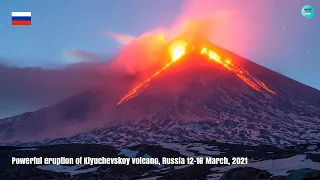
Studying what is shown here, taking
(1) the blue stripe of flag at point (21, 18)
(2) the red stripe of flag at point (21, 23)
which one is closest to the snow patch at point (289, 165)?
(2) the red stripe of flag at point (21, 23)

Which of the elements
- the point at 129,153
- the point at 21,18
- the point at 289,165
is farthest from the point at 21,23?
the point at 289,165

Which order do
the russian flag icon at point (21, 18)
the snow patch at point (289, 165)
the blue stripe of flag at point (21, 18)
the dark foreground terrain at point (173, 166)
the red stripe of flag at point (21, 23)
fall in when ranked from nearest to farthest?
the dark foreground terrain at point (173, 166), the snow patch at point (289, 165), the red stripe of flag at point (21, 23), the russian flag icon at point (21, 18), the blue stripe of flag at point (21, 18)

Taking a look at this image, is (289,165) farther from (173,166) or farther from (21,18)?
(21,18)

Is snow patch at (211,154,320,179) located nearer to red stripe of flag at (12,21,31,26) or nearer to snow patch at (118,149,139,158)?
snow patch at (118,149,139,158)

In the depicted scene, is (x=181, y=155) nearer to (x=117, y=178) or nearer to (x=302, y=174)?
(x=117, y=178)

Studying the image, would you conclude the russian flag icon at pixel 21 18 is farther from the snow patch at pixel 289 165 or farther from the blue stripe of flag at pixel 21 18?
the snow patch at pixel 289 165

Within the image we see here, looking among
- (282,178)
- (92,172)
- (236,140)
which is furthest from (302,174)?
(236,140)
